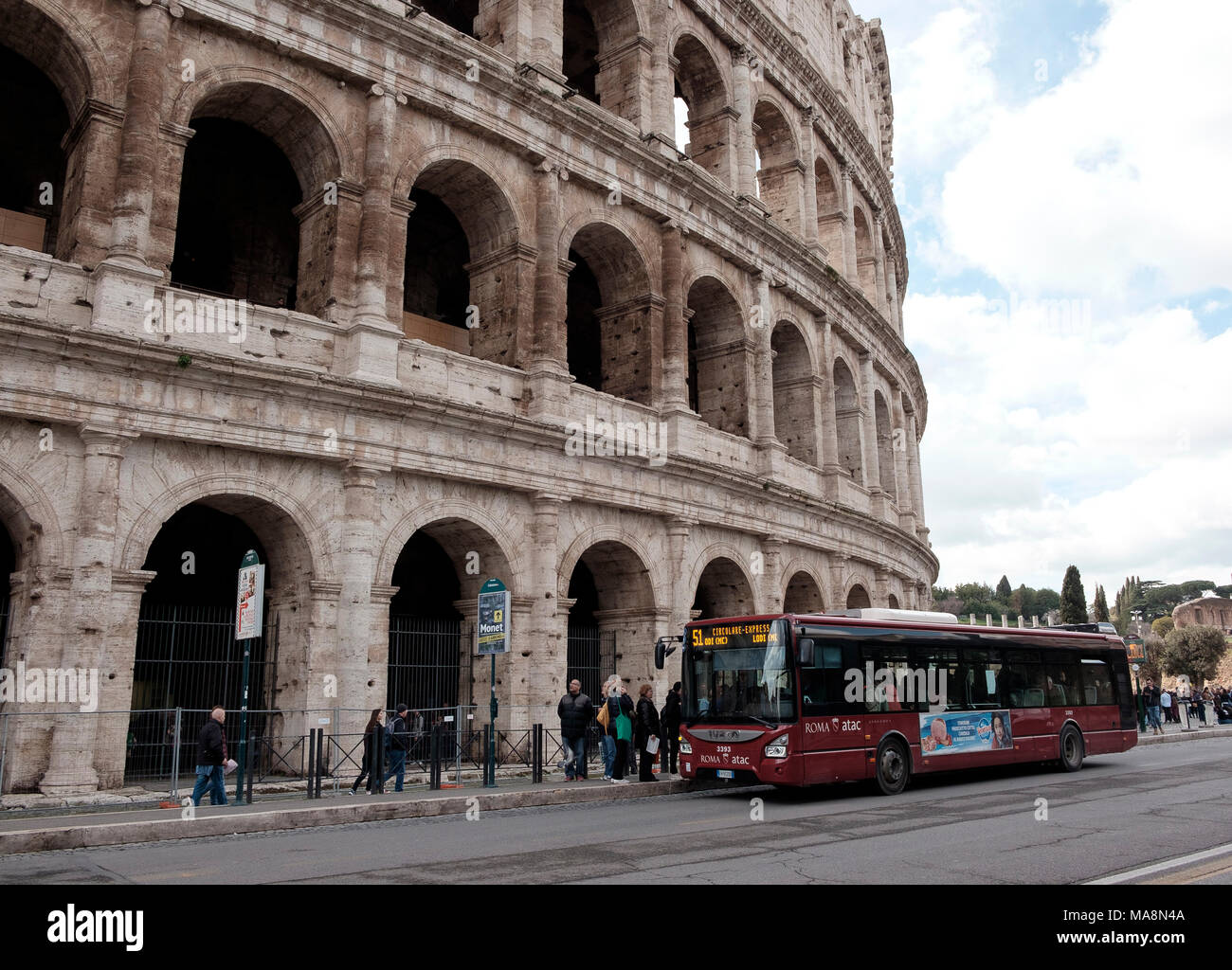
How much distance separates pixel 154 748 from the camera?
14.9m

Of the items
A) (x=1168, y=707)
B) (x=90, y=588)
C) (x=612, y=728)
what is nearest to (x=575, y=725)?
(x=612, y=728)

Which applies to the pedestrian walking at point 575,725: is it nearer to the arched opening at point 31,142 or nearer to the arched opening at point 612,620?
the arched opening at point 612,620

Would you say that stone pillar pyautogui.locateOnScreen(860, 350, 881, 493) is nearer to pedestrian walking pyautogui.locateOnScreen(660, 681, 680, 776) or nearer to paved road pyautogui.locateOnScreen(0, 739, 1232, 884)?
pedestrian walking pyautogui.locateOnScreen(660, 681, 680, 776)

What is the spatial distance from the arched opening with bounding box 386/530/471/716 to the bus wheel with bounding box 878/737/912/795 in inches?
264

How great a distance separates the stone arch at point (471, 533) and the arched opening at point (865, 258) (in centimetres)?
1999

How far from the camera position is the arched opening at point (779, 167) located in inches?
1075

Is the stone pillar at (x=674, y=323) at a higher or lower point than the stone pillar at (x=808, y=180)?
lower

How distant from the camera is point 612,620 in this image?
2009 centimetres

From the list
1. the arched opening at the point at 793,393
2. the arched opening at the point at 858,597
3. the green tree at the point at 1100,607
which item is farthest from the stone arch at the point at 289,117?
the green tree at the point at 1100,607

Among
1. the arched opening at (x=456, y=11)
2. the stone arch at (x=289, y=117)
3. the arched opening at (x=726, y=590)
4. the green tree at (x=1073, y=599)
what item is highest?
the arched opening at (x=456, y=11)

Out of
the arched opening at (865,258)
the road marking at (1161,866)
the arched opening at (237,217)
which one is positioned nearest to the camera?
the road marking at (1161,866)

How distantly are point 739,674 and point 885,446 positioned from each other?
69.2ft

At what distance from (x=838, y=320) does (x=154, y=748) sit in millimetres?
20467

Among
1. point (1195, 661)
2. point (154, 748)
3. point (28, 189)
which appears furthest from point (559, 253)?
point (1195, 661)
